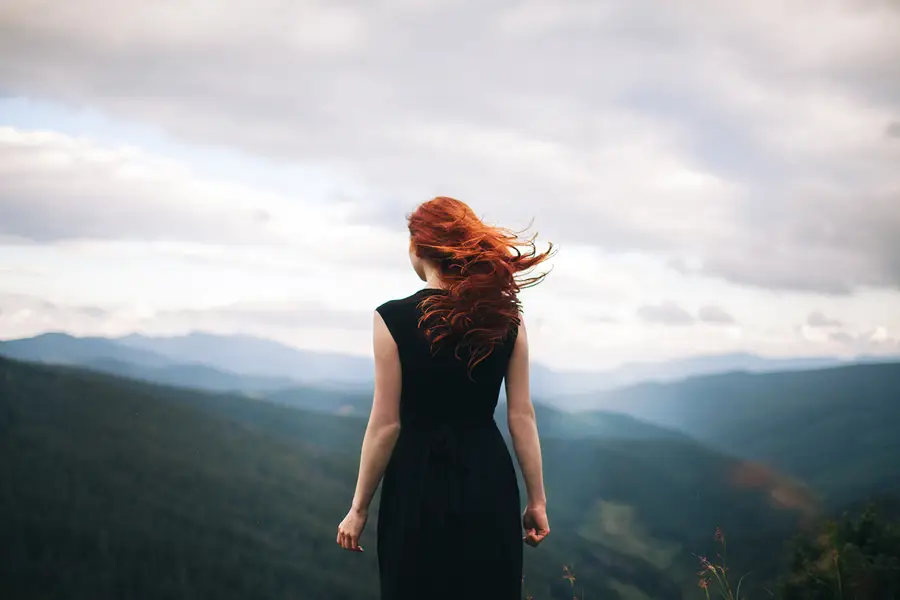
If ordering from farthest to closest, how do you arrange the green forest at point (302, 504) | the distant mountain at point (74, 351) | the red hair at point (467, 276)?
the distant mountain at point (74, 351) < the green forest at point (302, 504) < the red hair at point (467, 276)

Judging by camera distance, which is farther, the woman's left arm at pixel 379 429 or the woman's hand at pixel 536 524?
the woman's hand at pixel 536 524

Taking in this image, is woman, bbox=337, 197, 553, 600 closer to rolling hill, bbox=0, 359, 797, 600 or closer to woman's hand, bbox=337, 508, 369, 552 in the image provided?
woman's hand, bbox=337, 508, 369, 552

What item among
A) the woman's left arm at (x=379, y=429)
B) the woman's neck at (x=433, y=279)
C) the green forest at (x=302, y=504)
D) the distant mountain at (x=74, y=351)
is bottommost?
the green forest at (x=302, y=504)

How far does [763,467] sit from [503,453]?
3.86 m

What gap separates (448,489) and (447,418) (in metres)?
0.20

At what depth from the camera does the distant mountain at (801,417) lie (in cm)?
516

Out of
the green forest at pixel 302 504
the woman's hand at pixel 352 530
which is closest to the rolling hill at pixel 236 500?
the green forest at pixel 302 504

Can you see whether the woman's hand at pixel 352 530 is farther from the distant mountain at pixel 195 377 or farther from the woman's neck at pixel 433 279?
the distant mountain at pixel 195 377

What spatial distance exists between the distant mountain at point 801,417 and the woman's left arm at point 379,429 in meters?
3.85

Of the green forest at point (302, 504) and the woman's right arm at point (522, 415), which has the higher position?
the woman's right arm at point (522, 415)

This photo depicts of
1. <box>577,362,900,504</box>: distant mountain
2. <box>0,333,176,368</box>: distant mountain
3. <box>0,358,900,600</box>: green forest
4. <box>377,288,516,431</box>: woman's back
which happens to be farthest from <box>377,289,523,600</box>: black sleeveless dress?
<box>577,362,900,504</box>: distant mountain

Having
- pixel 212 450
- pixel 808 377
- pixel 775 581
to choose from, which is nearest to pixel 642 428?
pixel 808 377

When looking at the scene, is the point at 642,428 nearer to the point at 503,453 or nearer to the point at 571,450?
the point at 571,450

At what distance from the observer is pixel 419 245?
2.10 meters
